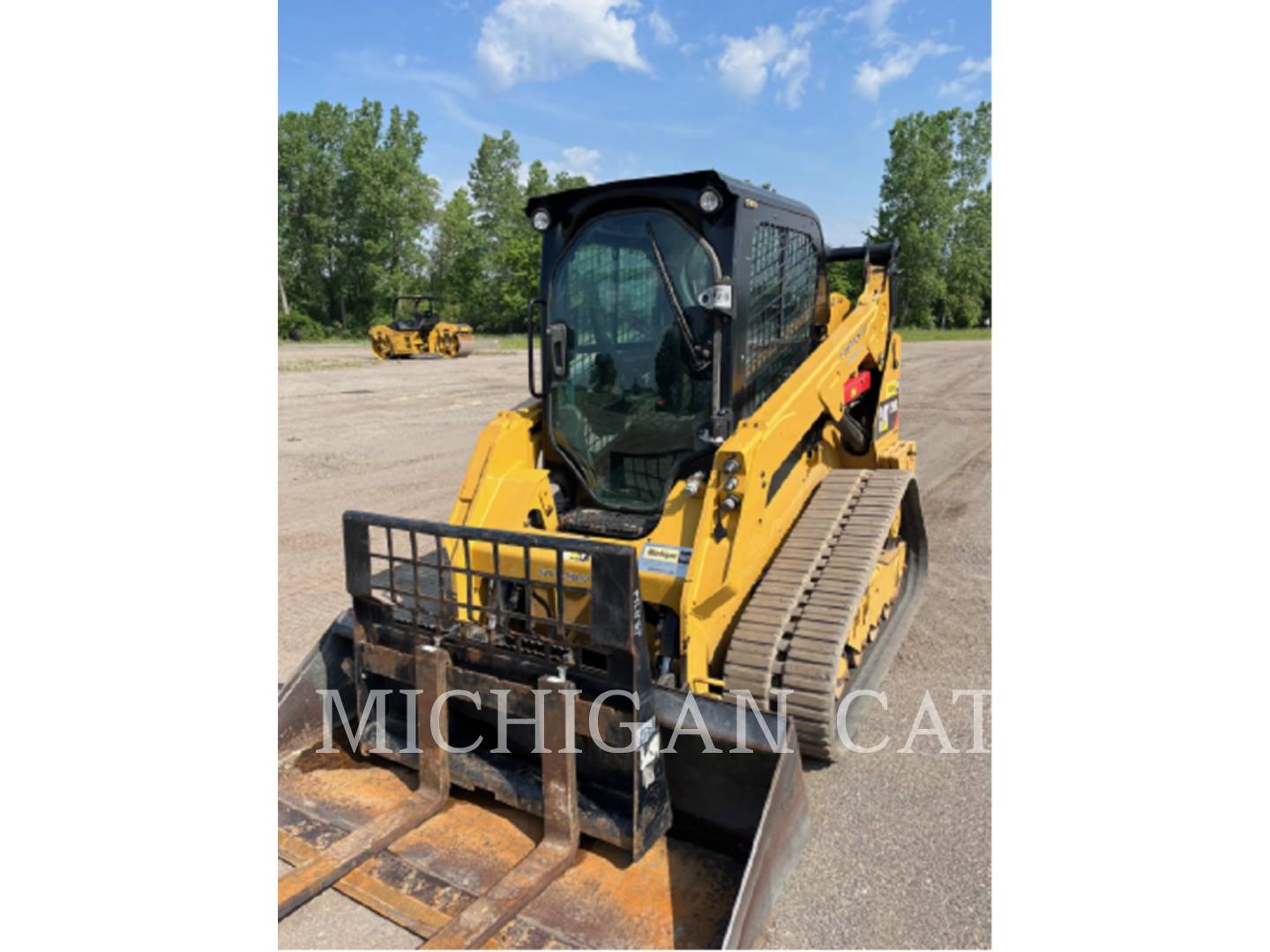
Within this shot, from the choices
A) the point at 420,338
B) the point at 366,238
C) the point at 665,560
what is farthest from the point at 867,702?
the point at 366,238

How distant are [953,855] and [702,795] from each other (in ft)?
3.25

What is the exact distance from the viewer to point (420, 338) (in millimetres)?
28469

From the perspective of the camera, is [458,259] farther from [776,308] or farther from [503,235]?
[776,308]

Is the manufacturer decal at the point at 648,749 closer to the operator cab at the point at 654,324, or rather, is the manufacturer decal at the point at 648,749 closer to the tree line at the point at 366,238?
the operator cab at the point at 654,324

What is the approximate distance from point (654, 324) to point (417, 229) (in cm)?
4981

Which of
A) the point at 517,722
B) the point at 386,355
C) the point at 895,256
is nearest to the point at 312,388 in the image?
the point at 386,355

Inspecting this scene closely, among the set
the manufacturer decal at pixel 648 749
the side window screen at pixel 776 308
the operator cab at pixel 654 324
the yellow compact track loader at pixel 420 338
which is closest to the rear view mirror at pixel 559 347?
the operator cab at pixel 654 324

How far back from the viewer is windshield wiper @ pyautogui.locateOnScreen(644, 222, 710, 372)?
3631 millimetres

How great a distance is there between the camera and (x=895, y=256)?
5309 mm

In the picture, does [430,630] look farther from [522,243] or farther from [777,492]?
[522,243]

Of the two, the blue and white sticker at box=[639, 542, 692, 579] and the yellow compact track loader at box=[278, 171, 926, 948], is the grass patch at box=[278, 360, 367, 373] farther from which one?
the blue and white sticker at box=[639, 542, 692, 579]

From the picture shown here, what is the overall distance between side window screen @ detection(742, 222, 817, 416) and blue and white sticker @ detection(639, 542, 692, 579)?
0.78m

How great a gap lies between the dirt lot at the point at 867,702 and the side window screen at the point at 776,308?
176 centimetres

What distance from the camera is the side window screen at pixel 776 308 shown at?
149 inches
